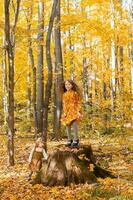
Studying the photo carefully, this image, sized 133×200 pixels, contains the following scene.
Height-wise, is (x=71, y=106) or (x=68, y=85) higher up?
(x=68, y=85)

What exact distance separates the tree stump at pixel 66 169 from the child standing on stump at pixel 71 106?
1.32 feet

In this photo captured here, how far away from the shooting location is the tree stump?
8320 mm

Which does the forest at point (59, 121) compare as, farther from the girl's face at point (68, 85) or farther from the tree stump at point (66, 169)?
the girl's face at point (68, 85)

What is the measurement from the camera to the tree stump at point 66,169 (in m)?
8.32

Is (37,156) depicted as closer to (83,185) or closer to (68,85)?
(83,185)

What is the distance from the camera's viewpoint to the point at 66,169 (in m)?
8.35

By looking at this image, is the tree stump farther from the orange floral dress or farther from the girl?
the girl

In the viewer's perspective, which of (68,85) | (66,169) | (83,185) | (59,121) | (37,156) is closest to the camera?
(83,185)

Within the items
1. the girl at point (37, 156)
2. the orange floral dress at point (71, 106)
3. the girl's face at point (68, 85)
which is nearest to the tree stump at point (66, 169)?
the orange floral dress at point (71, 106)

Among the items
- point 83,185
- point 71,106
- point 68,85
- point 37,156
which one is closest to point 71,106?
point 71,106

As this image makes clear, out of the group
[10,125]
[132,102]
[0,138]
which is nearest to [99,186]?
[10,125]

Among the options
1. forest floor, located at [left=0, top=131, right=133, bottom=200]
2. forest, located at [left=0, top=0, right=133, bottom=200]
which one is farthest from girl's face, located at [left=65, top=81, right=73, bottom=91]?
forest floor, located at [left=0, top=131, right=133, bottom=200]

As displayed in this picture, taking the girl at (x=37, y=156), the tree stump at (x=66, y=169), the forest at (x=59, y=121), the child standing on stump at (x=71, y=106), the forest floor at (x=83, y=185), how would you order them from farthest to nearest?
the girl at (x=37, y=156) < the child standing on stump at (x=71, y=106) < the tree stump at (x=66, y=169) < the forest at (x=59, y=121) < the forest floor at (x=83, y=185)

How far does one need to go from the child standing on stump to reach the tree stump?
402 mm
